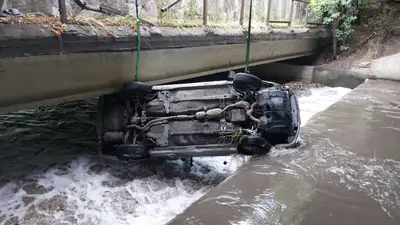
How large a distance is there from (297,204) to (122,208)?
6.98 ft

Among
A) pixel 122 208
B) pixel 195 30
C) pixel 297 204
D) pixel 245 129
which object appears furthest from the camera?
pixel 195 30

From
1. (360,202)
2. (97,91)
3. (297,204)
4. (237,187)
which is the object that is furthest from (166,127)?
(360,202)

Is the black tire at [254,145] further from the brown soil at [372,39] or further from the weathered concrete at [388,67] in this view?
the brown soil at [372,39]

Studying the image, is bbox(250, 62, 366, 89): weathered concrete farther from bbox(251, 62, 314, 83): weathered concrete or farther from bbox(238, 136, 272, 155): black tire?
bbox(238, 136, 272, 155): black tire

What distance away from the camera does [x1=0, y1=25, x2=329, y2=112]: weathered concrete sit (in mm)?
3551

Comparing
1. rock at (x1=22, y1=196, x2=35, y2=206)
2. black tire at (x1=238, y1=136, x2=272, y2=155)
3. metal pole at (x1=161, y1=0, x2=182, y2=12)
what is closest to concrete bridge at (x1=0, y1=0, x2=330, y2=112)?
metal pole at (x1=161, y1=0, x2=182, y2=12)

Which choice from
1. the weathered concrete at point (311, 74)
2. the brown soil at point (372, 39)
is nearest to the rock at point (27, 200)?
the weathered concrete at point (311, 74)

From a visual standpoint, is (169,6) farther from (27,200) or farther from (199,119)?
(27,200)

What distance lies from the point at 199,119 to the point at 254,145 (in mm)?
879

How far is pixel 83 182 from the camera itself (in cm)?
458

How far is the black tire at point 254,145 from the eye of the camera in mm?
4142

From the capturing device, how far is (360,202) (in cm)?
313

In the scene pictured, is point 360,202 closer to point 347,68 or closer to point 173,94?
point 173,94

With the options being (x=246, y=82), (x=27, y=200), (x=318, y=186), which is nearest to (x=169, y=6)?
(x=246, y=82)
